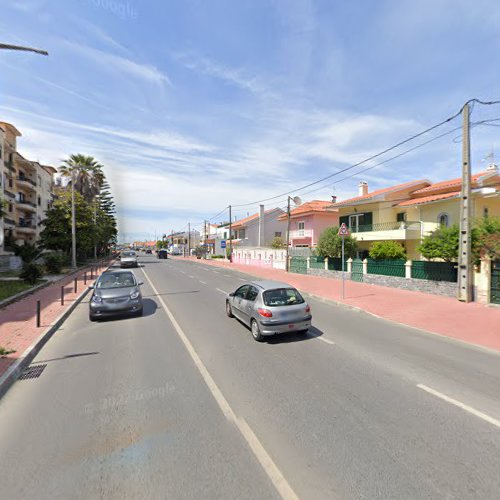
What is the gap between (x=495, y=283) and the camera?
11789mm

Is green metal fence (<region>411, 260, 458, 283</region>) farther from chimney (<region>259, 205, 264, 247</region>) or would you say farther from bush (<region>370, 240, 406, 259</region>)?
chimney (<region>259, 205, 264, 247</region>)

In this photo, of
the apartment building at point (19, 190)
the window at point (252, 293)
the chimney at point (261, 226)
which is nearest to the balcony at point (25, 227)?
the apartment building at point (19, 190)

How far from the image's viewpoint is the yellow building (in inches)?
832

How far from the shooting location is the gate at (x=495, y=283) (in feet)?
38.4

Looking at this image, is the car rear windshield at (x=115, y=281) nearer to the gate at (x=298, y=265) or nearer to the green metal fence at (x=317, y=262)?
the green metal fence at (x=317, y=262)

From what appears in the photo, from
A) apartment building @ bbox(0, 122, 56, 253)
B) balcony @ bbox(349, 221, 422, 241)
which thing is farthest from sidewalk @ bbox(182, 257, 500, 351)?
apartment building @ bbox(0, 122, 56, 253)

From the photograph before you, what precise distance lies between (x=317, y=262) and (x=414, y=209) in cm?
898

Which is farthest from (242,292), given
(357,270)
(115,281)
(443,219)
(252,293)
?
(443,219)

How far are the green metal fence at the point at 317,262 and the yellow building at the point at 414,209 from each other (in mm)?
5123

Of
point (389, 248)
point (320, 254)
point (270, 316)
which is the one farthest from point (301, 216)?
point (270, 316)

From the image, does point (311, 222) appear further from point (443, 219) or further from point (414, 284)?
point (414, 284)

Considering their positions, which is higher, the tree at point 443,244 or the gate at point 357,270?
the tree at point 443,244

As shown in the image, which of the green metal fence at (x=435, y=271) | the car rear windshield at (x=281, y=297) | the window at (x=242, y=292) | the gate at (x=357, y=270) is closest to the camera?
the car rear windshield at (x=281, y=297)

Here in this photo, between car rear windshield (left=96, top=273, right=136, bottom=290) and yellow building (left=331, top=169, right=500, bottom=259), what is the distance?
66.8 ft
